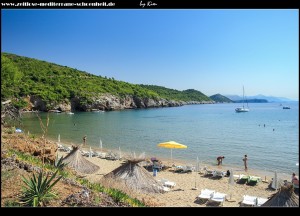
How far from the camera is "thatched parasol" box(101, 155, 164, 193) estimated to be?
1314 centimetres

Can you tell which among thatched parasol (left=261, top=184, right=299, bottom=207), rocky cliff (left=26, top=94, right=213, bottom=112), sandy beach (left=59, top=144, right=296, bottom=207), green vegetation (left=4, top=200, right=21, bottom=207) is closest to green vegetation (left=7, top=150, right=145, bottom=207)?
green vegetation (left=4, top=200, right=21, bottom=207)

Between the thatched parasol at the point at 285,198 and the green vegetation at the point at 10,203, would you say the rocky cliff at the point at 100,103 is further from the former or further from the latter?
the green vegetation at the point at 10,203

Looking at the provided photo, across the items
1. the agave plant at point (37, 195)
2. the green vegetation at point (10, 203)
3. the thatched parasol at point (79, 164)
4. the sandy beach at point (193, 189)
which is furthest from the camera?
the thatched parasol at point (79, 164)

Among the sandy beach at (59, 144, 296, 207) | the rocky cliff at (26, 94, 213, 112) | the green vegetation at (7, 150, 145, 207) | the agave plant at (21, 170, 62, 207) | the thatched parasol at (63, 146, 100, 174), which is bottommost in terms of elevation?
the sandy beach at (59, 144, 296, 207)

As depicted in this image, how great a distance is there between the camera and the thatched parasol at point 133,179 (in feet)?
43.1

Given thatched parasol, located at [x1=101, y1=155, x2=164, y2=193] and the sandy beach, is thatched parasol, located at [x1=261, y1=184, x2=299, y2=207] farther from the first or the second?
thatched parasol, located at [x1=101, y1=155, x2=164, y2=193]

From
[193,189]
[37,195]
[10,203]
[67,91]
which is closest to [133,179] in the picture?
[193,189]

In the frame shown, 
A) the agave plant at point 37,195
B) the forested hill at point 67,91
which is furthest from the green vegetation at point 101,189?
the forested hill at point 67,91

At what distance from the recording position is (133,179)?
13312mm

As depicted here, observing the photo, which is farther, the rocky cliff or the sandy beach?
the rocky cliff
